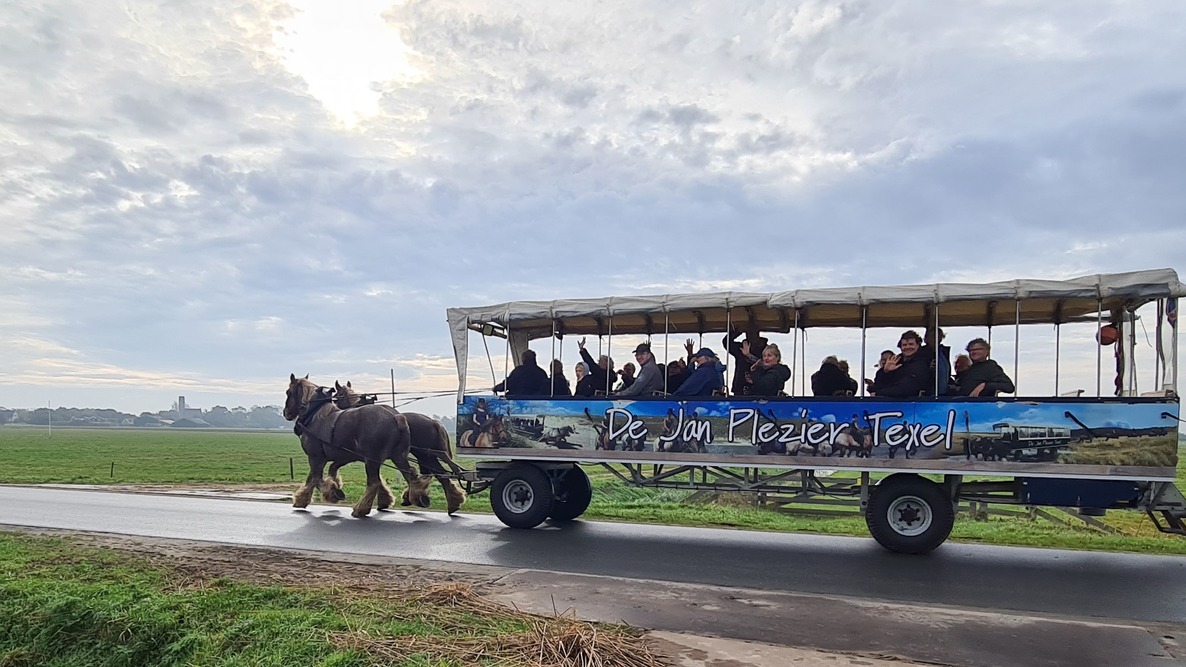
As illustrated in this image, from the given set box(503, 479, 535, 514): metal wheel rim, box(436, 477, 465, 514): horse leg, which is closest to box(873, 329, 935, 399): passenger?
box(503, 479, 535, 514): metal wheel rim

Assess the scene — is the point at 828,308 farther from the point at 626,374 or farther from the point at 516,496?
the point at 516,496

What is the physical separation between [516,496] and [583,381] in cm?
190

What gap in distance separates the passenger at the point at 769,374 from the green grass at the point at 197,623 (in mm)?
5519

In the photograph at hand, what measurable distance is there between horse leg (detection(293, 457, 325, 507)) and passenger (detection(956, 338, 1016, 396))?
10.2 meters

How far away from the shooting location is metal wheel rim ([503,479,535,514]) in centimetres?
1196

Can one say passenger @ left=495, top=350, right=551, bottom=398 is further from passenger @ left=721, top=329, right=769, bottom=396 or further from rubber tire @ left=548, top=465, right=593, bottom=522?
passenger @ left=721, top=329, right=769, bottom=396

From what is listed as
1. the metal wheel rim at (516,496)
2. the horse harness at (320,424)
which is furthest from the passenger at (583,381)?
the horse harness at (320,424)

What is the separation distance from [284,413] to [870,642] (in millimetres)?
11793

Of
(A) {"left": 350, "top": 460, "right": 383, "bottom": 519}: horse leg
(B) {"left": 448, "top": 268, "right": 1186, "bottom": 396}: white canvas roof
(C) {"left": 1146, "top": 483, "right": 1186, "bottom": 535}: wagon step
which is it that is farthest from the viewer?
(A) {"left": 350, "top": 460, "right": 383, "bottom": 519}: horse leg

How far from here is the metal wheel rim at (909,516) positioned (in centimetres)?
989

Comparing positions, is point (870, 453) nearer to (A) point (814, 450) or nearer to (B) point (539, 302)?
(A) point (814, 450)

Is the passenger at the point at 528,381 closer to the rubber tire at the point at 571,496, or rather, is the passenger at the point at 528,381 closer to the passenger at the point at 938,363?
the rubber tire at the point at 571,496

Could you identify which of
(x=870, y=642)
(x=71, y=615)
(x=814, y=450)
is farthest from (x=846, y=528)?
(x=71, y=615)

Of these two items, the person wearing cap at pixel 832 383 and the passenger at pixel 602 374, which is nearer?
the person wearing cap at pixel 832 383
